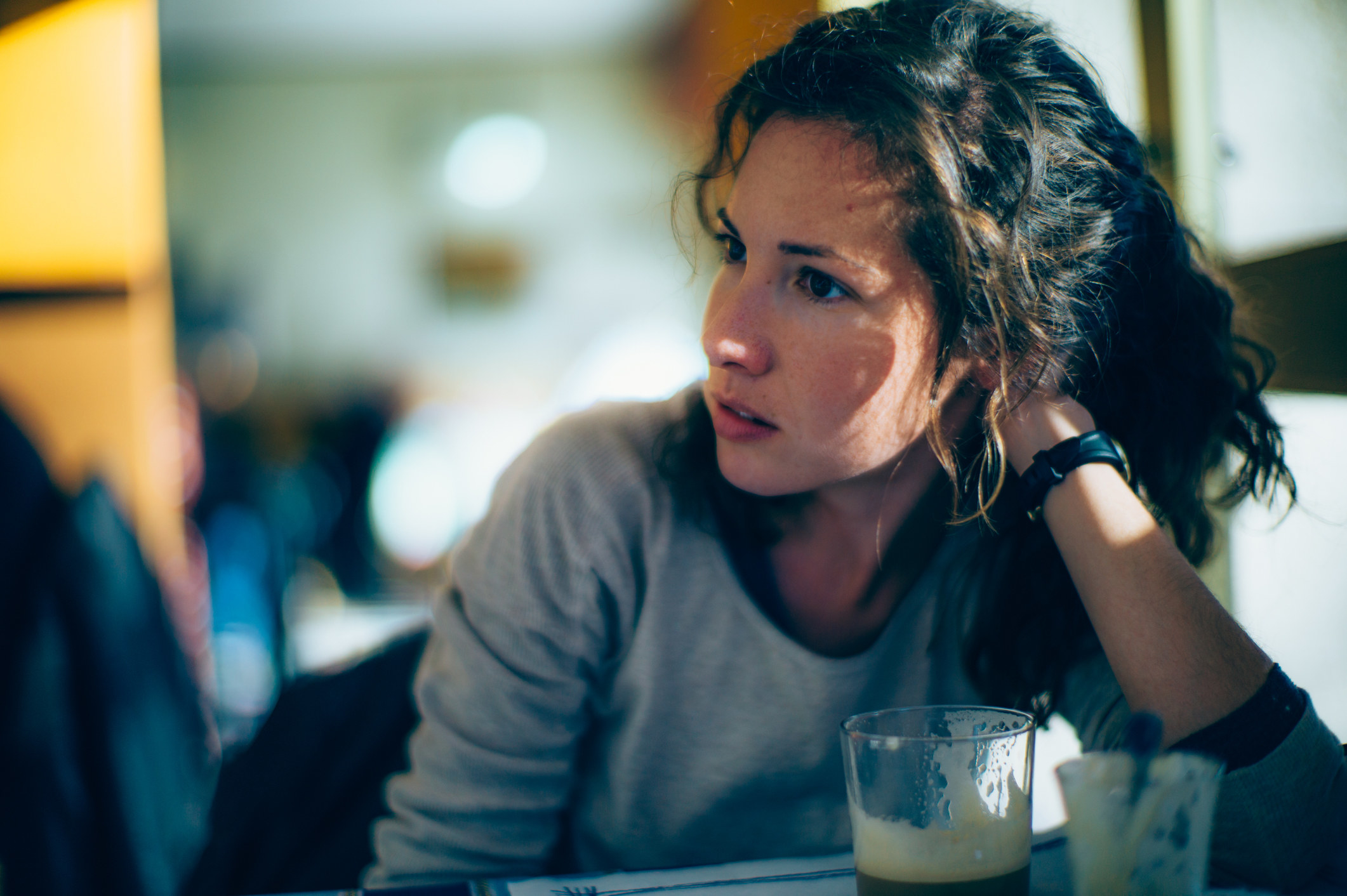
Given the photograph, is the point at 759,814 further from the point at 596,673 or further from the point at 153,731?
the point at 153,731

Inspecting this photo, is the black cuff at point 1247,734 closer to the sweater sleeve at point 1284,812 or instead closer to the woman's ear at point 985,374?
the sweater sleeve at point 1284,812

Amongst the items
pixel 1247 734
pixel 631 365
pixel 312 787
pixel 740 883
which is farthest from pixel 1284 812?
pixel 631 365

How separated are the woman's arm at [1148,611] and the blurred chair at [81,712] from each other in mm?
1122

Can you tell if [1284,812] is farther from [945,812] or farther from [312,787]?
[312,787]

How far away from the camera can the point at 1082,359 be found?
84cm

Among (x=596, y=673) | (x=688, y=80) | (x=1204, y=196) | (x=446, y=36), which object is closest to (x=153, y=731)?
(x=596, y=673)

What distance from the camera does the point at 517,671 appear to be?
0.83 meters

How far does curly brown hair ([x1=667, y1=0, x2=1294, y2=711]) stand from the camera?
2.45ft

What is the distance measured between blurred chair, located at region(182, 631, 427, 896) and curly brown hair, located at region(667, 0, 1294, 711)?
15.1 inches

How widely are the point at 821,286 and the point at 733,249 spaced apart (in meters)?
0.12

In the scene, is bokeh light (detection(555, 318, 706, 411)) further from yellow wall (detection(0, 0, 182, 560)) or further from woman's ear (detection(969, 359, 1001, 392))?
woman's ear (detection(969, 359, 1001, 392))

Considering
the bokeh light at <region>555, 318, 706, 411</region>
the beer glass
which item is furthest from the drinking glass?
the bokeh light at <region>555, 318, 706, 411</region>

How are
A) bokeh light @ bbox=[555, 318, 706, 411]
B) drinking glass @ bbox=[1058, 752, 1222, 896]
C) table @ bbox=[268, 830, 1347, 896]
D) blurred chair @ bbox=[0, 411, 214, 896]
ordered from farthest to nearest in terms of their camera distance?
bokeh light @ bbox=[555, 318, 706, 411]
blurred chair @ bbox=[0, 411, 214, 896]
table @ bbox=[268, 830, 1347, 896]
drinking glass @ bbox=[1058, 752, 1222, 896]

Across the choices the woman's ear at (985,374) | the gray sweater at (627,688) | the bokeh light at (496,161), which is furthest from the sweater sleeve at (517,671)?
the bokeh light at (496,161)
